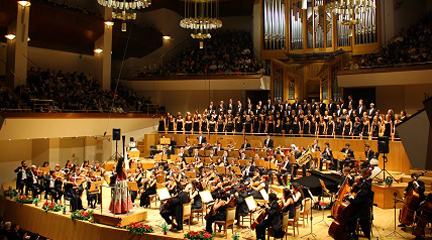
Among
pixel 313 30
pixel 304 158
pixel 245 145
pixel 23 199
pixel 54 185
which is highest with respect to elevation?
pixel 313 30

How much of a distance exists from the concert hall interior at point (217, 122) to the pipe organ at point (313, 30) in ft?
0.22

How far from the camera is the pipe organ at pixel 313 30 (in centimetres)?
1702

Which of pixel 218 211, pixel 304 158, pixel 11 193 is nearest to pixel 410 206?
pixel 218 211

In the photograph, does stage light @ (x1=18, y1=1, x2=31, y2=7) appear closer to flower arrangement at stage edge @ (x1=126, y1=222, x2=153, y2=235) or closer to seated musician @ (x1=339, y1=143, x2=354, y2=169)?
flower arrangement at stage edge @ (x1=126, y1=222, x2=153, y2=235)

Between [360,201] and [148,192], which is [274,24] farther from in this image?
[360,201]

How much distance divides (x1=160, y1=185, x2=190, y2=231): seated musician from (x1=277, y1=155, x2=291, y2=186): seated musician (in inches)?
141

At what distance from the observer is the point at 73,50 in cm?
1884

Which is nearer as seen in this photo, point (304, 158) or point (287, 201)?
point (287, 201)

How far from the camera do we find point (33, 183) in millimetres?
10852

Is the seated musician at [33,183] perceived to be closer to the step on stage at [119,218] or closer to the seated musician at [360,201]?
the step on stage at [119,218]

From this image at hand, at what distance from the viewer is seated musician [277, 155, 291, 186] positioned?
436 inches

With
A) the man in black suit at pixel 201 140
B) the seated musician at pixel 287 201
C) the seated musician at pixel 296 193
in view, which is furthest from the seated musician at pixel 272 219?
the man in black suit at pixel 201 140

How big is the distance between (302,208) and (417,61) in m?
9.18

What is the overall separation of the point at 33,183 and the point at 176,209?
4.80 meters
